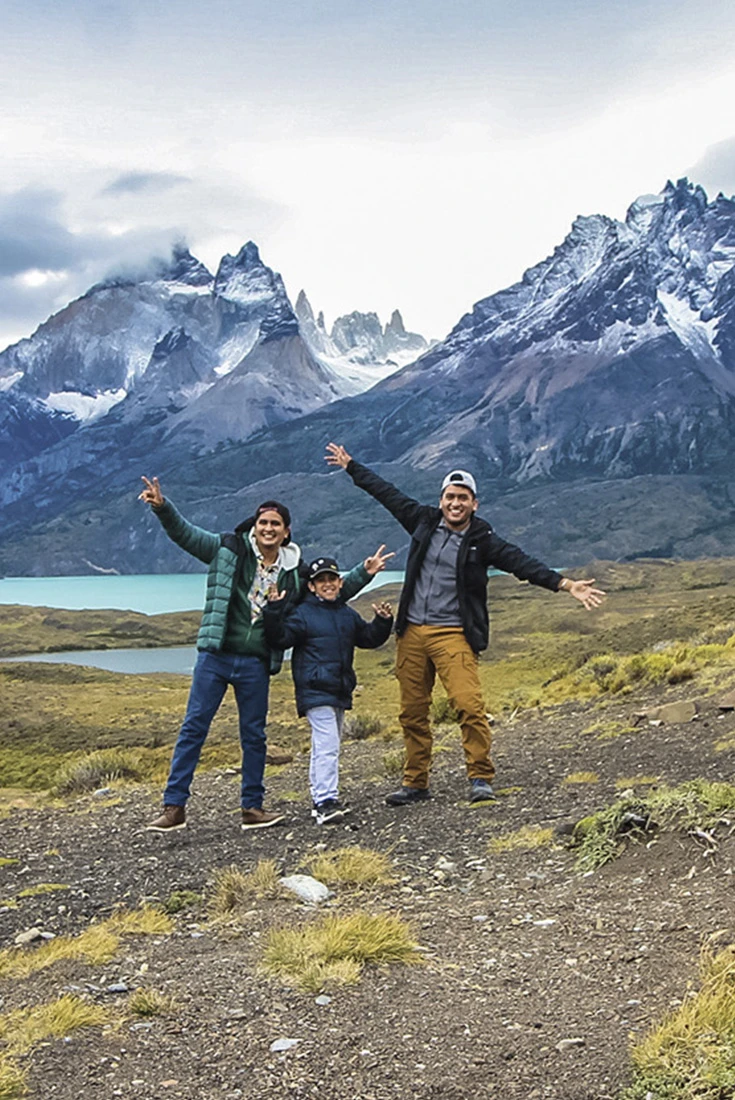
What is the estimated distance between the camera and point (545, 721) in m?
17.3

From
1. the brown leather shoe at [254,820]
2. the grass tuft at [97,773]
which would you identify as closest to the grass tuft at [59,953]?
the brown leather shoe at [254,820]

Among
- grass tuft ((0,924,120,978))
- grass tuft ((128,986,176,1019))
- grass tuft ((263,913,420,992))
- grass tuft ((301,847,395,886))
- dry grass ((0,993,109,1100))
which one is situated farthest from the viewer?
grass tuft ((301,847,395,886))

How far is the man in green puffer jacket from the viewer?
368 inches

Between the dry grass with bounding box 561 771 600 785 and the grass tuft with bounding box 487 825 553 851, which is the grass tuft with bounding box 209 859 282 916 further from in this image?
the dry grass with bounding box 561 771 600 785

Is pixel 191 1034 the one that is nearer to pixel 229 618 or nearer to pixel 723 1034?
pixel 723 1034

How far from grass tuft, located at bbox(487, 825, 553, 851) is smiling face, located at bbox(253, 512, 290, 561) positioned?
331 cm

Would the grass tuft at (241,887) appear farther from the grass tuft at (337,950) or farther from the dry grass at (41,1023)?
the dry grass at (41,1023)

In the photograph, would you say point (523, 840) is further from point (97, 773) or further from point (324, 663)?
point (97, 773)

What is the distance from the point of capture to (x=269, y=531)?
9.37m

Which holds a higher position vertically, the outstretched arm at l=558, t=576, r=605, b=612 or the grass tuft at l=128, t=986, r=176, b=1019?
the outstretched arm at l=558, t=576, r=605, b=612

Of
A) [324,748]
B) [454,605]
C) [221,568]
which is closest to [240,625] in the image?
[221,568]

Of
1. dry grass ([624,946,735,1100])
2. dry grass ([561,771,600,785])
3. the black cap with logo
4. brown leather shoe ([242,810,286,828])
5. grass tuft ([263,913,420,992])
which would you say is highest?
the black cap with logo

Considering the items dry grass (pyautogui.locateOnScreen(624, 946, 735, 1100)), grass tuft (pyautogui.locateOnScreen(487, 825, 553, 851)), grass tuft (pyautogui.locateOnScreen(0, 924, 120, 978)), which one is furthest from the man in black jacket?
dry grass (pyautogui.locateOnScreen(624, 946, 735, 1100))

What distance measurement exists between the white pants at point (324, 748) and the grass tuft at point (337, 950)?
3712mm
